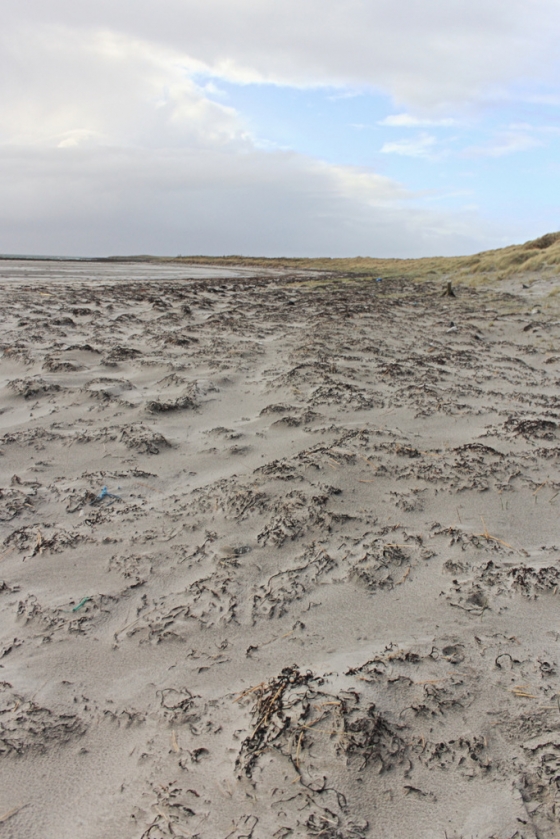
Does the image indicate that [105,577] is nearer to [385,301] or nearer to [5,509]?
[5,509]

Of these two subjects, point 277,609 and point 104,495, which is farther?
point 104,495

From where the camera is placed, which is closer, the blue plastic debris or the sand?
the sand

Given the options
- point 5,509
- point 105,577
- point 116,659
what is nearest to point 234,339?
point 5,509

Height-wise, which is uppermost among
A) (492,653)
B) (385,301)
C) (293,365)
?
(385,301)

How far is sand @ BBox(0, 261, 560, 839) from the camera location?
51.8 inches

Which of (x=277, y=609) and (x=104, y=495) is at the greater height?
(x=104, y=495)

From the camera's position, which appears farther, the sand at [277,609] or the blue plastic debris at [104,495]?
the blue plastic debris at [104,495]

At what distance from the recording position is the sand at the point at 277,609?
1315 mm

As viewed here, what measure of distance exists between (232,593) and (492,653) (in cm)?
95

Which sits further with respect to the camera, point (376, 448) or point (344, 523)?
point (376, 448)

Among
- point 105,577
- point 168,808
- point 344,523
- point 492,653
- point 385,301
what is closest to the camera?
point 168,808

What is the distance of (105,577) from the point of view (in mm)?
2246

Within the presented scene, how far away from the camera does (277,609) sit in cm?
202

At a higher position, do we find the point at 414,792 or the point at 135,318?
the point at 135,318
